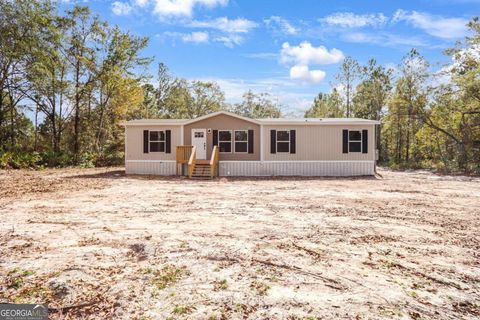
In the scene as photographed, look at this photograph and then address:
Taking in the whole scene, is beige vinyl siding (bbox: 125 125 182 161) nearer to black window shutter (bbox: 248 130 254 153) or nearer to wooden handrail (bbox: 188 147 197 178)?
wooden handrail (bbox: 188 147 197 178)

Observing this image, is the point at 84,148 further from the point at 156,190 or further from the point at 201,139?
the point at 156,190

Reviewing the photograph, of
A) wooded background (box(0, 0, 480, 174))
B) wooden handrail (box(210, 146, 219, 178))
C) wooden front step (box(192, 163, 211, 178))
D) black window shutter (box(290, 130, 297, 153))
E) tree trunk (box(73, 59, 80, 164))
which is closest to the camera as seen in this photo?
wooden handrail (box(210, 146, 219, 178))

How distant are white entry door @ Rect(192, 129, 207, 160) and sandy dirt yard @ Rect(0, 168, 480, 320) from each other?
26.2 feet

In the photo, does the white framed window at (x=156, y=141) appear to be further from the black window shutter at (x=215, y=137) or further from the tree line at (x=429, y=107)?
the tree line at (x=429, y=107)

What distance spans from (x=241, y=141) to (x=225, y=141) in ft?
2.62

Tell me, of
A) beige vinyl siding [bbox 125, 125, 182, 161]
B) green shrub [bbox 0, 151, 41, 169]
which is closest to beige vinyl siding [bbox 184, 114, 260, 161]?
beige vinyl siding [bbox 125, 125, 182, 161]

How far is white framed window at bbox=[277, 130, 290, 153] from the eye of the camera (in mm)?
16516

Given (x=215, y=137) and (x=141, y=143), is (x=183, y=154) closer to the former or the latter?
(x=215, y=137)

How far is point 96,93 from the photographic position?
2481cm

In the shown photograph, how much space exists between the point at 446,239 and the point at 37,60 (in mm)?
23546

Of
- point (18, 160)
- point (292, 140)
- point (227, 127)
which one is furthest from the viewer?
point (18, 160)

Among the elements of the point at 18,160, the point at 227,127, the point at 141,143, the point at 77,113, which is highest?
the point at 77,113

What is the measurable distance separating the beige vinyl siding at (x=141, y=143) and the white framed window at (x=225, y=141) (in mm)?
2003

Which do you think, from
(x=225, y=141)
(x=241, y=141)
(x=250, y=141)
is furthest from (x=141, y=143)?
(x=250, y=141)
